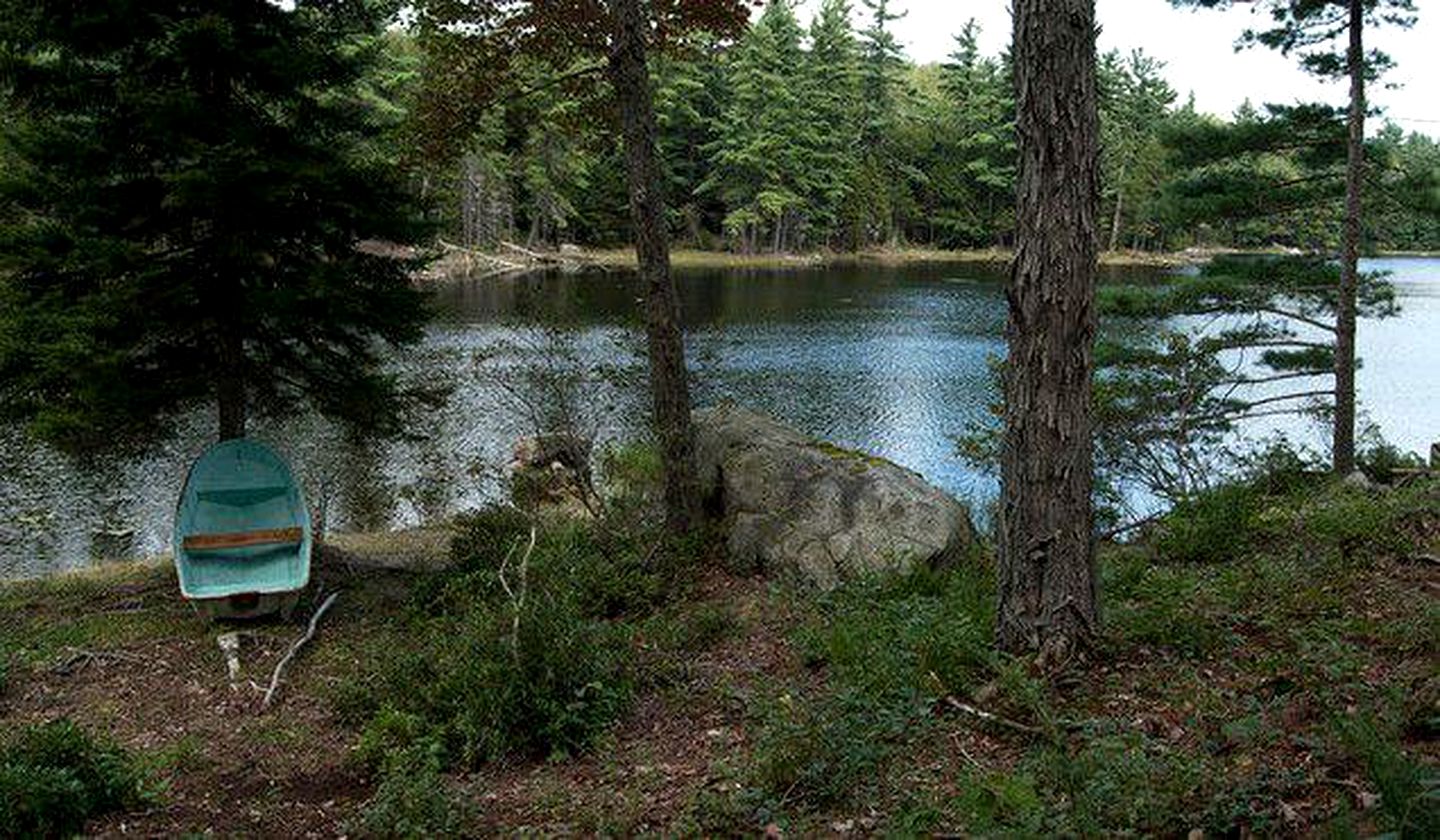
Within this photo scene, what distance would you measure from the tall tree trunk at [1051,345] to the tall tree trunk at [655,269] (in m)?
4.42

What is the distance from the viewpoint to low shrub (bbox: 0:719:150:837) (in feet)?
14.6

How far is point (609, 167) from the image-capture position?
55125 millimetres

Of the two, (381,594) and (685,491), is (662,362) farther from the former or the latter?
(381,594)

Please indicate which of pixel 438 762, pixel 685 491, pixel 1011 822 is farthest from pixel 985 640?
pixel 685 491

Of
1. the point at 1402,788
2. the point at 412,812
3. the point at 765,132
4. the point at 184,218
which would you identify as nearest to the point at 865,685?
the point at 412,812

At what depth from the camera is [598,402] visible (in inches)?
514

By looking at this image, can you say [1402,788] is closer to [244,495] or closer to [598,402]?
[244,495]

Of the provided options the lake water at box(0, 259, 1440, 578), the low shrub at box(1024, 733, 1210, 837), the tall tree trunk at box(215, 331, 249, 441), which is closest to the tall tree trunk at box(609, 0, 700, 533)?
the lake water at box(0, 259, 1440, 578)

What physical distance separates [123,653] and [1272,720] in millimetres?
7917

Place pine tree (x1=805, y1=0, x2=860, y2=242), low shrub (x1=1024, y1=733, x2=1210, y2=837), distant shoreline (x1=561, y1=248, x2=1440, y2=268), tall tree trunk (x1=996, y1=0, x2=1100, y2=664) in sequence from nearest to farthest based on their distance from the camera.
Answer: low shrub (x1=1024, y1=733, x2=1210, y2=837) < tall tree trunk (x1=996, y1=0, x2=1100, y2=664) < distant shoreline (x1=561, y1=248, x2=1440, y2=268) < pine tree (x1=805, y1=0, x2=860, y2=242)

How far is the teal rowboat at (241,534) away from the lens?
340 inches

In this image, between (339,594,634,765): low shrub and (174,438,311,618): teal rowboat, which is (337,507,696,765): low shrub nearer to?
(339,594,634,765): low shrub

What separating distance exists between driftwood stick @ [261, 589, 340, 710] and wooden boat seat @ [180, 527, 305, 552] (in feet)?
2.11

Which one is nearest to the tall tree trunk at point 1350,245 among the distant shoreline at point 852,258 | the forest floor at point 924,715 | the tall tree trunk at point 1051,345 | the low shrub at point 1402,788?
the forest floor at point 924,715
